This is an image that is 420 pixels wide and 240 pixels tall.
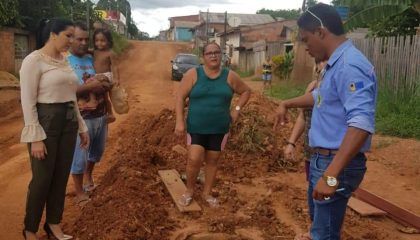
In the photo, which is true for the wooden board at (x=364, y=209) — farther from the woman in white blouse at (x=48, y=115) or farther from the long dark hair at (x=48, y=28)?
the long dark hair at (x=48, y=28)

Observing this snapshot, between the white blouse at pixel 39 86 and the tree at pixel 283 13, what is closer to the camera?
the white blouse at pixel 39 86

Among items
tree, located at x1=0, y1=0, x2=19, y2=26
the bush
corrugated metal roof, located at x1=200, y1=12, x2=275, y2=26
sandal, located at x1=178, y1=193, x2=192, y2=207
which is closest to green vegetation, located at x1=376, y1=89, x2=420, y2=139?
sandal, located at x1=178, y1=193, x2=192, y2=207

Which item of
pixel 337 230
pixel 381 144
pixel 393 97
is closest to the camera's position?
pixel 337 230

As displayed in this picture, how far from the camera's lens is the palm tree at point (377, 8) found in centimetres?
1090

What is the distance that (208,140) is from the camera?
4707 millimetres

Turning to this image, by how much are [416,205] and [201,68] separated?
3.33 metres

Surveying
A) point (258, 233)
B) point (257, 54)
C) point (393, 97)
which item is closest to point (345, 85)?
point (258, 233)

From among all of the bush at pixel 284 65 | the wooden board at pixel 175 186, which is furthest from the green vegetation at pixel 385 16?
the wooden board at pixel 175 186

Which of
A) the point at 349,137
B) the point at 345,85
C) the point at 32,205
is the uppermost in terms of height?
the point at 345,85

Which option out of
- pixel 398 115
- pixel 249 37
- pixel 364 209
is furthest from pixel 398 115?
pixel 249 37

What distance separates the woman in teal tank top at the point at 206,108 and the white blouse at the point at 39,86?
3.78 feet

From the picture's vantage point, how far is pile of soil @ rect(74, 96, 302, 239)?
13.8ft

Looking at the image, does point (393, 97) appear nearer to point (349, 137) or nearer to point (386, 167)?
point (386, 167)

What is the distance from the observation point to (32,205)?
404 cm
